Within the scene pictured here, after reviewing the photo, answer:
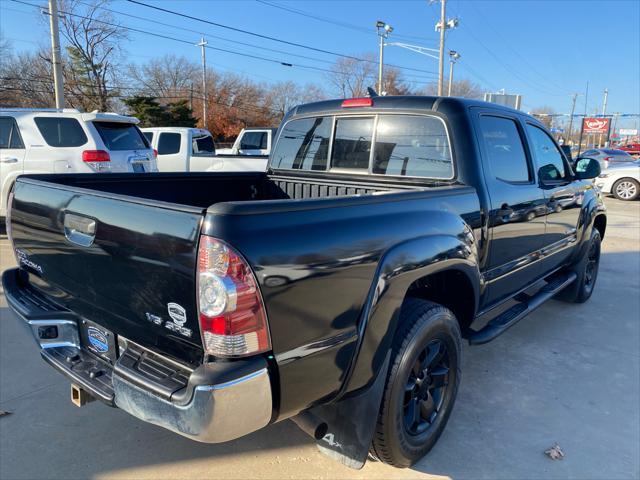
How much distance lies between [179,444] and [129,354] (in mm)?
971

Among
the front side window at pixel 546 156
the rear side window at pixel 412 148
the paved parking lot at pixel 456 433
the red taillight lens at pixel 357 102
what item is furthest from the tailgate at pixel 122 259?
the front side window at pixel 546 156

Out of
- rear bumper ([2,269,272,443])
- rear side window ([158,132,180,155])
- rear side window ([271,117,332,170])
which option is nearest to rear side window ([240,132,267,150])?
rear side window ([158,132,180,155])

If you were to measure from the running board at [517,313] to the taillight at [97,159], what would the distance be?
6.46 m

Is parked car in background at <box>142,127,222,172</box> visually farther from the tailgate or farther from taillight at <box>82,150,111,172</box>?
the tailgate

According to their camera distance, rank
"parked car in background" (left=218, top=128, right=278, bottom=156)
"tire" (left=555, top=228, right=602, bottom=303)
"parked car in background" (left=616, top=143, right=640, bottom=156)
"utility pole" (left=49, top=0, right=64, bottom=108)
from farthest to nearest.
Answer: "parked car in background" (left=616, top=143, right=640, bottom=156)
"utility pole" (left=49, top=0, right=64, bottom=108)
"parked car in background" (left=218, top=128, right=278, bottom=156)
"tire" (left=555, top=228, right=602, bottom=303)

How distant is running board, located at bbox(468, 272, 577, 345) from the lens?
121 inches

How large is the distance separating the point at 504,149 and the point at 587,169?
165 centimetres

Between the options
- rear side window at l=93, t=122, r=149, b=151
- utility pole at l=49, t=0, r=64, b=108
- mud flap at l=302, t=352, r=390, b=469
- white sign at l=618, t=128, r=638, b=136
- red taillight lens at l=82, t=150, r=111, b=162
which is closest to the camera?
mud flap at l=302, t=352, r=390, b=469

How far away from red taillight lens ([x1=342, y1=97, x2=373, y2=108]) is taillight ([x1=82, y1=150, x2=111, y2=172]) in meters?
5.32

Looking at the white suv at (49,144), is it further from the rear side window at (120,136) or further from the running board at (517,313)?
the running board at (517,313)

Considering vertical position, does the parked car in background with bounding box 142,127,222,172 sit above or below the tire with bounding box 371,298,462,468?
above

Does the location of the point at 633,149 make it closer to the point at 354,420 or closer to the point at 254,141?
the point at 254,141

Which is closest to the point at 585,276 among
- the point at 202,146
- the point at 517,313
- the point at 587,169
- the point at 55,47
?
the point at 587,169

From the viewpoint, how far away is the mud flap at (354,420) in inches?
83.9
